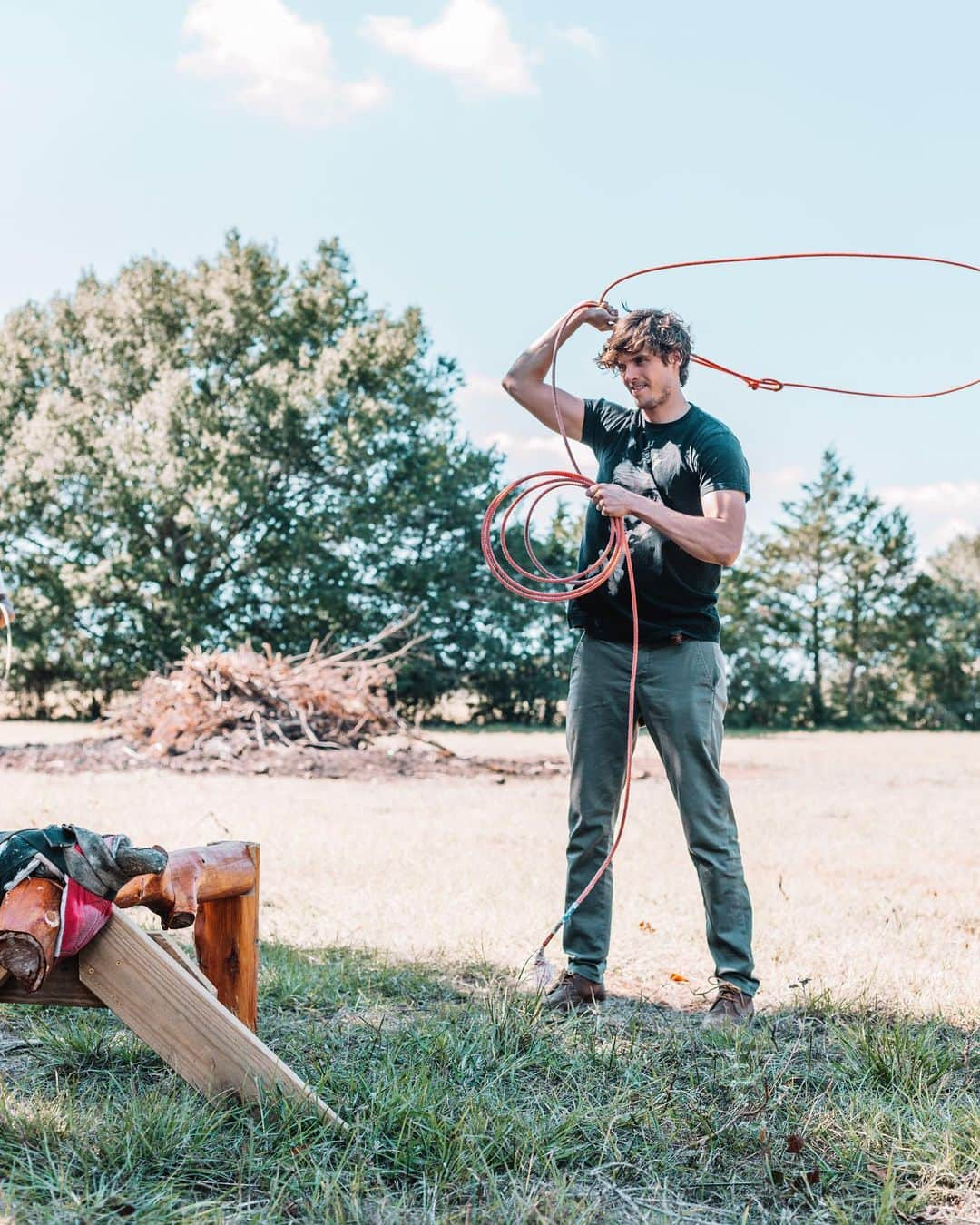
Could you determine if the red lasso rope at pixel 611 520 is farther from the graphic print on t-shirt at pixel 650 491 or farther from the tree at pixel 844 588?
the tree at pixel 844 588

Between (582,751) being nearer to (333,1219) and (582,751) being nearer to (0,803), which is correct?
(333,1219)

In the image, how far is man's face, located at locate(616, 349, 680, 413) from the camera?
3.43m

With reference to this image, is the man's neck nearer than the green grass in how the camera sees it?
No

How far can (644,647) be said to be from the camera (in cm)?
351

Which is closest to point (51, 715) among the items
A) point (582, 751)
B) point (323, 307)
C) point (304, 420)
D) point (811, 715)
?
point (304, 420)

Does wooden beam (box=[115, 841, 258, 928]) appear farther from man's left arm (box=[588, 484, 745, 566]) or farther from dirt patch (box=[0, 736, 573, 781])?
dirt patch (box=[0, 736, 573, 781])

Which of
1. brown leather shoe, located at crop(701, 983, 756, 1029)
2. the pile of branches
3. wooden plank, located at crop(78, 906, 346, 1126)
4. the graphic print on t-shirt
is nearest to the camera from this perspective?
wooden plank, located at crop(78, 906, 346, 1126)

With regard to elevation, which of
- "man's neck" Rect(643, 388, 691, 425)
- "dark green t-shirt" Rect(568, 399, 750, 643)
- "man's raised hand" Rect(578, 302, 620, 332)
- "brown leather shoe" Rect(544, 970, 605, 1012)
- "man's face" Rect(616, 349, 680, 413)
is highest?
"man's raised hand" Rect(578, 302, 620, 332)

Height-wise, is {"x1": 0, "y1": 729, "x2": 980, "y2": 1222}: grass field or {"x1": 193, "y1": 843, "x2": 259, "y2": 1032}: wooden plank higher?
{"x1": 193, "y1": 843, "x2": 259, "y2": 1032}: wooden plank

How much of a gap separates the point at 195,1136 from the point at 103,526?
20488 millimetres

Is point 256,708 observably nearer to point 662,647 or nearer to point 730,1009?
point 662,647

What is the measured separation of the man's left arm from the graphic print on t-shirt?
0.17 meters

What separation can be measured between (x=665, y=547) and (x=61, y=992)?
7.01ft

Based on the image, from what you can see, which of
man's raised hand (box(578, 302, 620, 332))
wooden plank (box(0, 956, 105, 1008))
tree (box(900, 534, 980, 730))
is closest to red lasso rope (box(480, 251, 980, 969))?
man's raised hand (box(578, 302, 620, 332))
